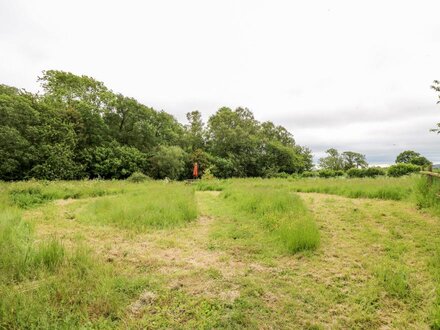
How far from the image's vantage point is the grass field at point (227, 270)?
3.34 metres

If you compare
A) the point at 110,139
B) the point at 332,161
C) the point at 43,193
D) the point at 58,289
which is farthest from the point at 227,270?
the point at 332,161

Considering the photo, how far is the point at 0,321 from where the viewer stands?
305 cm

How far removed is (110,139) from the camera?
36.3 m

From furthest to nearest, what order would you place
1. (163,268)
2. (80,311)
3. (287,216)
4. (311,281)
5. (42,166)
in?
1. (42,166)
2. (287,216)
3. (163,268)
4. (311,281)
5. (80,311)

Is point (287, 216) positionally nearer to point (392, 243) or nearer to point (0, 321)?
point (392, 243)

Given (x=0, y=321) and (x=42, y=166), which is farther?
(x=42, y=166)

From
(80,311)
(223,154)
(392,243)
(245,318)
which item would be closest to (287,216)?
(392,243)

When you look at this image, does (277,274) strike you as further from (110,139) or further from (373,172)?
(110,139)

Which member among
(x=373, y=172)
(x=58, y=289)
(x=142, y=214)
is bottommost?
(x=58, y=289)

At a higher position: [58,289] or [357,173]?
[357,173]

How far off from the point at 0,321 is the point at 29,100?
32.5 m

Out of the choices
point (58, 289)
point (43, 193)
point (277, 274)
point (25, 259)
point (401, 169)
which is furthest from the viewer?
point (401, 169)

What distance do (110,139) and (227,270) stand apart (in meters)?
35.7

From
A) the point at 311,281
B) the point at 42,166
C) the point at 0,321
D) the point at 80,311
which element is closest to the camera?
the point at 0,321
